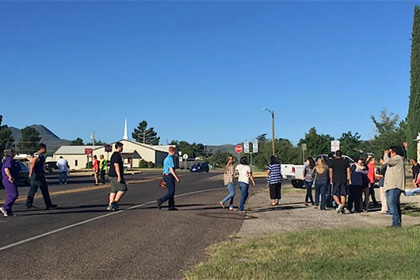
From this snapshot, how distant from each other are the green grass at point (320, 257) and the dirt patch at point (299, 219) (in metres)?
1.44

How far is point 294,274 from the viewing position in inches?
264

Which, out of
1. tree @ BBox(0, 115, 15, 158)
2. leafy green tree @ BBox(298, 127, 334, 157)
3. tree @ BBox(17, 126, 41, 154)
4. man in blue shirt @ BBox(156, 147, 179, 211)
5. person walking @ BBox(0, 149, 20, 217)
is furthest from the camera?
tree @ BBox(17, 126, 41, 154)

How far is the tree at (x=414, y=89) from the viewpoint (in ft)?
155

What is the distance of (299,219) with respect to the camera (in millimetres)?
13633

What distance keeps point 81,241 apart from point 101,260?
1.74 metres

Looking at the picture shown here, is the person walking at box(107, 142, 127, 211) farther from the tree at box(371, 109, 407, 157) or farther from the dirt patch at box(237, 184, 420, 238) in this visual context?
the tree at box(371, 109, 407, 157)

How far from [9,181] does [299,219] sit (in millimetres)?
7632

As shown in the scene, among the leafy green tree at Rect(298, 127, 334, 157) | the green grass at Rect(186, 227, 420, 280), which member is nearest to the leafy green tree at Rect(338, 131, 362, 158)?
the leafy green tree at Rect(298, 127, 334, 157)

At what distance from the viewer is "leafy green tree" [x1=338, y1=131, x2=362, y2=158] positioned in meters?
67.4

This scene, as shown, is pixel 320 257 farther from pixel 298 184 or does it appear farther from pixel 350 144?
pixel 350 144

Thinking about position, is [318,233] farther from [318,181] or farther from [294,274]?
[318,181]

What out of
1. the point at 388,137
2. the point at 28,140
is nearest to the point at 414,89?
the point at 388,137

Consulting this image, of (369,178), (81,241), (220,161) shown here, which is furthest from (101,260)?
(220,161)

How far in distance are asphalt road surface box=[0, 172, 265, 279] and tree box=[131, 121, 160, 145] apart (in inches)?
5905
